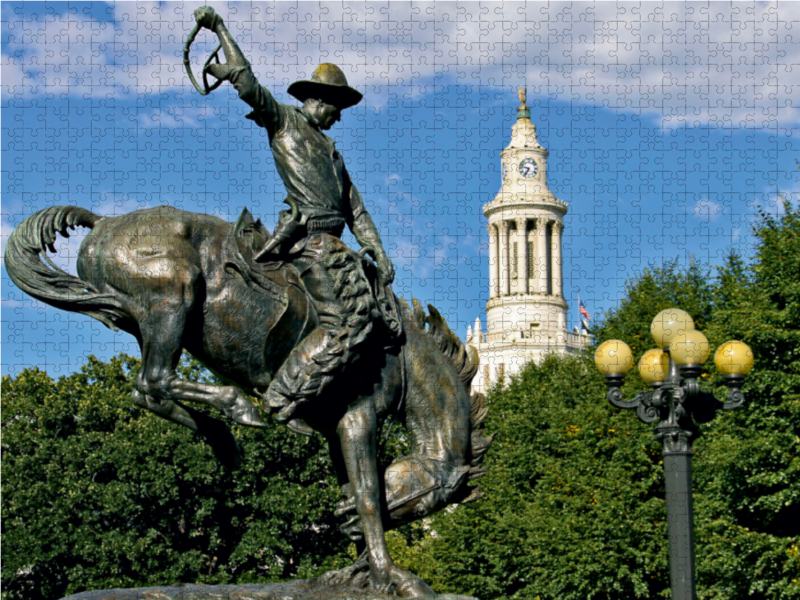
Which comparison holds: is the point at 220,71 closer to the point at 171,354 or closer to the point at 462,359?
the point at 171,354

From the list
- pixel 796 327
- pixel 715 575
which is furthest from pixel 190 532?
pixel 796 327

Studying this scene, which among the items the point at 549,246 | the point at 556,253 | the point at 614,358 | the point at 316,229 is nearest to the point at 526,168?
the point at 549,246

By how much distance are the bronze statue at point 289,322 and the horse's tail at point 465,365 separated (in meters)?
0.07

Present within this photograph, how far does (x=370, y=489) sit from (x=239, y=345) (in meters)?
1.53

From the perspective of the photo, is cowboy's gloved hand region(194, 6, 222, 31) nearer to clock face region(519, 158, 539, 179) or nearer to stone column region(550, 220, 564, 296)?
stone column region(550, 220, 564, 296)

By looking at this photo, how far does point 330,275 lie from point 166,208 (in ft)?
4.68

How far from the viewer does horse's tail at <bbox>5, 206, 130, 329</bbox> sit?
365 inches

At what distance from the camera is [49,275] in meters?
9.30

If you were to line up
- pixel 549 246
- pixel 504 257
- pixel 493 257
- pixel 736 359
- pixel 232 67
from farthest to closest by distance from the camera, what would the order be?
pixel 549 246
pixel 504 257
pixel 493 257
pixel 736 359
pixel 232 67

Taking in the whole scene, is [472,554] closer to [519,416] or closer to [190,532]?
[519,416]

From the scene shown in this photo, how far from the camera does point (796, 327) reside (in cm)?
2564

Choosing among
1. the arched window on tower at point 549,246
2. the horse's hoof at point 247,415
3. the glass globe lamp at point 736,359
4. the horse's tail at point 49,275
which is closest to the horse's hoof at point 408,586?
the horse's hoof at point 247,415

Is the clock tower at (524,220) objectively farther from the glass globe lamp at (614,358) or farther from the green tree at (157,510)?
the glass globe lamp at (614,358)

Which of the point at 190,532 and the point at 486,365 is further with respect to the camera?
the point at 486,365
